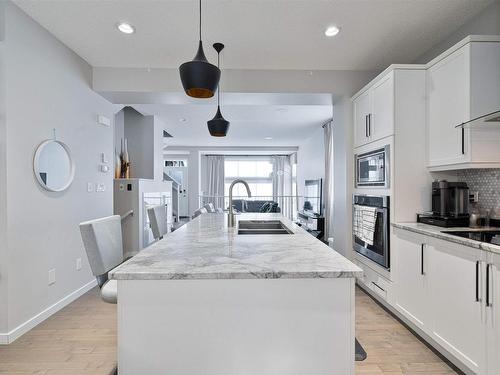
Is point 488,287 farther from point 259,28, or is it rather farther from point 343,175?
point 259,28

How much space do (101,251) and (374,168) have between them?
246 cm

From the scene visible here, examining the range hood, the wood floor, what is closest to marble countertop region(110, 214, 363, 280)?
the wood floor

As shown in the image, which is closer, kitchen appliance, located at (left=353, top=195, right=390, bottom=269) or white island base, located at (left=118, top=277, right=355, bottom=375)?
white island base, located at (left=118, top=277, right=355, bottom=375)

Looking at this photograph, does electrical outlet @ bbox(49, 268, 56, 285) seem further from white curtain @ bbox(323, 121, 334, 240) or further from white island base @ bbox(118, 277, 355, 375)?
white curtain @ bbox(323, 121, 334, 240)

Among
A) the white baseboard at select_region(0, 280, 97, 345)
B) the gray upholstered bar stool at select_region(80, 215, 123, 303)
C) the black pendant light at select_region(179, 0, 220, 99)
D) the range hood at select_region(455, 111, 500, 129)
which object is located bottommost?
the white baseboard at select_region(0, 280, 97, 345)

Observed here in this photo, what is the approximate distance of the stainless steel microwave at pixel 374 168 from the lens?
255 centimetres

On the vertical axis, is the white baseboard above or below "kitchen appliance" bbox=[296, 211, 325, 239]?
below

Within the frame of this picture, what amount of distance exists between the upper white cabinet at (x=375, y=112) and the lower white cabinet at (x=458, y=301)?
45.4 inches

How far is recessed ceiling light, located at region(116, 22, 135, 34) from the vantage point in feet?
7.93

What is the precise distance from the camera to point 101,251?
165 centimetres

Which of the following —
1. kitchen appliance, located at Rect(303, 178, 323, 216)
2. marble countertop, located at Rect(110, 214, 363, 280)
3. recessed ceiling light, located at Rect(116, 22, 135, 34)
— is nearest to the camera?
marble countertop, located at Rect(110, 214, 363, 280)

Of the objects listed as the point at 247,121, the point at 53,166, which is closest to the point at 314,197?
the point at 247,121

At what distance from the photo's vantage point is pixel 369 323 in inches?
95.3

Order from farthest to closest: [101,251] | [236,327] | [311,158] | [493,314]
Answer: [311,158] → [101,251] → [493,314] → [236,327]
